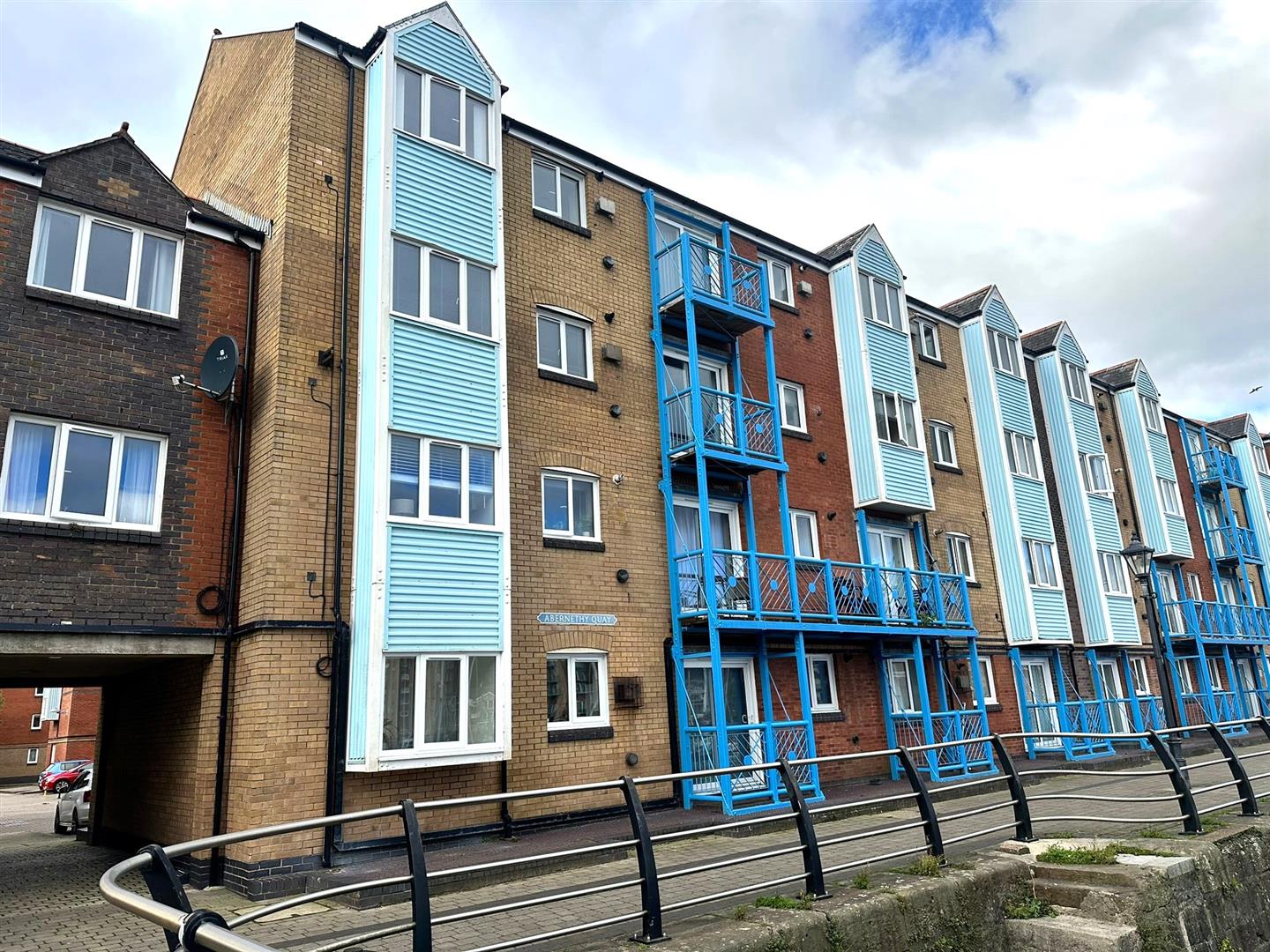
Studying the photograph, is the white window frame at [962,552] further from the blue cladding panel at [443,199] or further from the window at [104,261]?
the window at [104,261]

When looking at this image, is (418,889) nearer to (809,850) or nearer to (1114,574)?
(809,850)

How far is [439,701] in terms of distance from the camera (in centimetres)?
1095

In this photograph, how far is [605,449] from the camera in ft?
46.9

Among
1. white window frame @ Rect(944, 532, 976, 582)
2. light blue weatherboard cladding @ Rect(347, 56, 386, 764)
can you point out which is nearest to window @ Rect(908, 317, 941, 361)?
white window frame @ Rect(944, 532, 976, 582)

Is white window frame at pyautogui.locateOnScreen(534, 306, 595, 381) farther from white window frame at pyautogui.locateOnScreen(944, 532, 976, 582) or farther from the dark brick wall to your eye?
white window frame at pyautogui.locateOnScreen(944, 532, 976, 582)

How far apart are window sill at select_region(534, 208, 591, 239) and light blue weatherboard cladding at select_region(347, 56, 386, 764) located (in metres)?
2.99

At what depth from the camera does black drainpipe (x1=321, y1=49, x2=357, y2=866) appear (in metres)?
10.1

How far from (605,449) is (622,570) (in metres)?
1.97

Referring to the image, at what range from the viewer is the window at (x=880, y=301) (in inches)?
770

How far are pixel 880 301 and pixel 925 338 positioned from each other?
271 centimetres

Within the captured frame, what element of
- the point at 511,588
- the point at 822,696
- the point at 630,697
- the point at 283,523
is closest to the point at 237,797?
the point at 283,523

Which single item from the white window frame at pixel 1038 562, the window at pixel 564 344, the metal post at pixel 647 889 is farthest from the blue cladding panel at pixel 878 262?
the metal post at pixel 647 889

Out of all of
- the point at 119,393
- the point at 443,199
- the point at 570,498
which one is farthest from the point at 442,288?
the point at 119,393

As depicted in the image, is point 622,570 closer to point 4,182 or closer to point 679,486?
point 679,486
